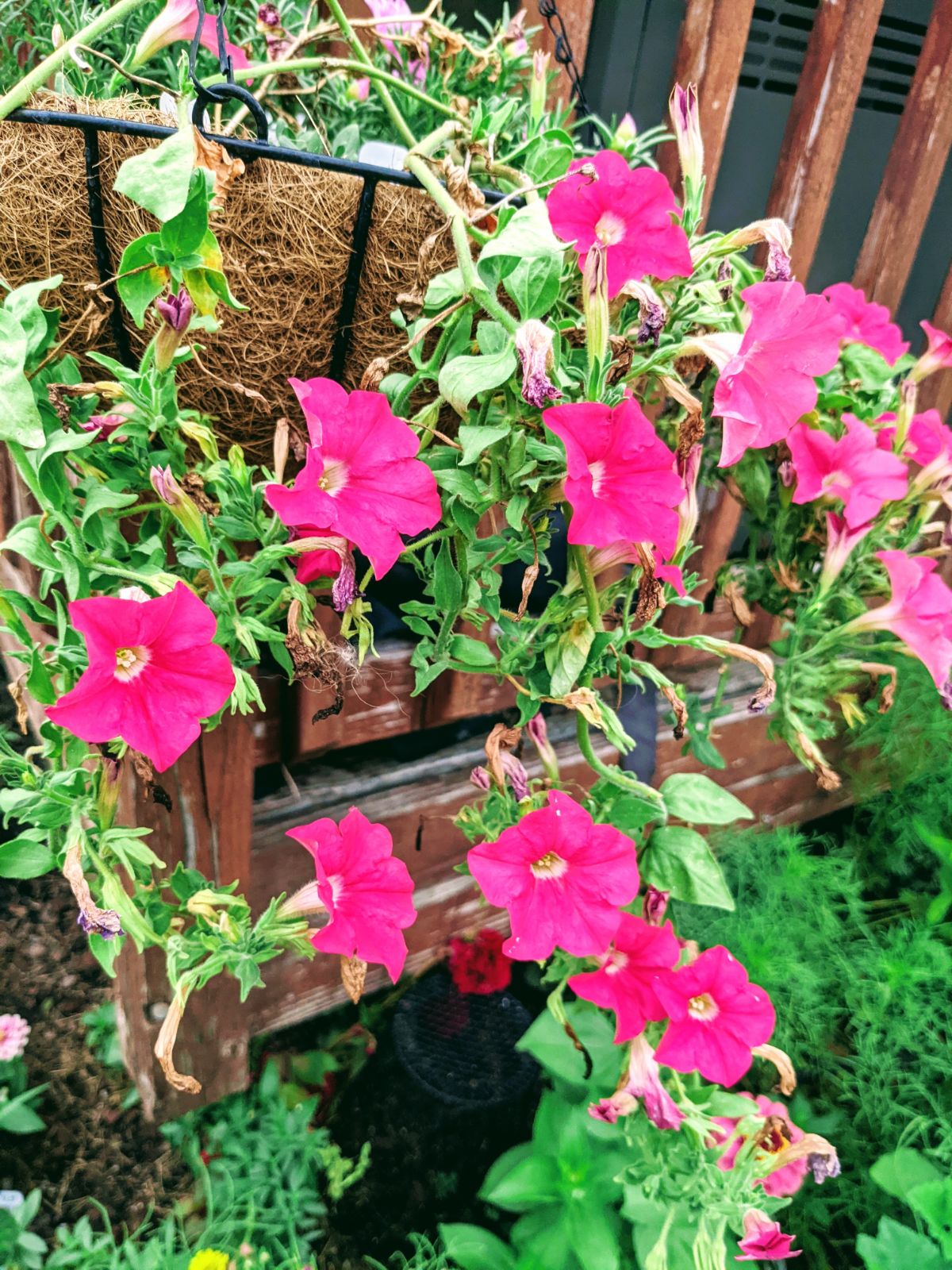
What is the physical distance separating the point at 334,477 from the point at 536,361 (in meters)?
0.13

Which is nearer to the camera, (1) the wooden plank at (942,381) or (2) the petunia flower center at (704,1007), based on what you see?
(2) the petunia flower center at (704,1007)

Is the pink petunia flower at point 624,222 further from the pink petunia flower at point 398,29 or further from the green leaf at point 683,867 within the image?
the green leaf at point 683,867

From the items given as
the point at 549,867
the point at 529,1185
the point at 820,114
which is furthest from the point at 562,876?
the point at 820,114

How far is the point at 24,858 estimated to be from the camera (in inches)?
21.6

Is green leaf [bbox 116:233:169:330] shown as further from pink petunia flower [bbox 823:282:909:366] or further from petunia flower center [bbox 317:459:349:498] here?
pink petunia flower [bbox 823:282:909:366]

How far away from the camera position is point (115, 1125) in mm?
1223

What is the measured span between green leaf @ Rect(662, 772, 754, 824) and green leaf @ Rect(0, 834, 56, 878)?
465 millimetres

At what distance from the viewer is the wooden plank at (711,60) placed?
42.4 inches

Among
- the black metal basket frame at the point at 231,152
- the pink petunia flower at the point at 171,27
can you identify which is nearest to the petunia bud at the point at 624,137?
the black metal basket frame at the point at 231,152

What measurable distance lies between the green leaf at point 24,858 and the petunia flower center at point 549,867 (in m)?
0.32

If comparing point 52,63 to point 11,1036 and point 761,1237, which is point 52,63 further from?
point 11,1036

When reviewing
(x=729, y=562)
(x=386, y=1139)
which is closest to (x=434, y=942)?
(x=386, y=1139)

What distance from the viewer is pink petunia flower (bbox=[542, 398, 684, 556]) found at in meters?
0.45

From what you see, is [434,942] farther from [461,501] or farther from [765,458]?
[461,501]
